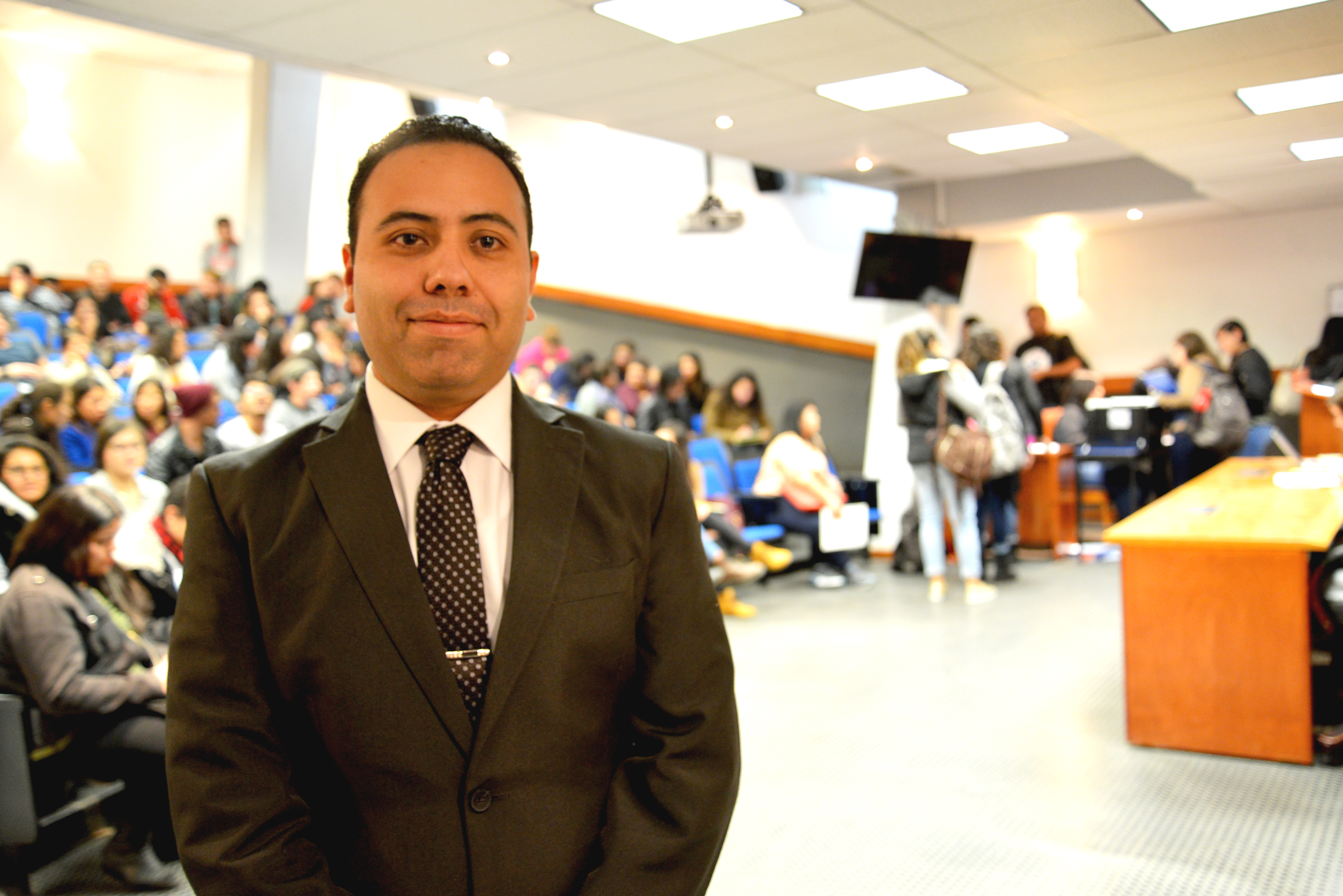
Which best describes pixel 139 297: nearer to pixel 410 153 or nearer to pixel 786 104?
pixel 786 104

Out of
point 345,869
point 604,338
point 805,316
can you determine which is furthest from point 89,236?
point 345,869

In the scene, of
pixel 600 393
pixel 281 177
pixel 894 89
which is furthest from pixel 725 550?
pixel 281 177

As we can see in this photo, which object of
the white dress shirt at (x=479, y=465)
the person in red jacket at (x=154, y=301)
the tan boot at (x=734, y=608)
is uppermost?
the person in red jacket at (x=154, y=301)

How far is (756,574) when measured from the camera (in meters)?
6.73

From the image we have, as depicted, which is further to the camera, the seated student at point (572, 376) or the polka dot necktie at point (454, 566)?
the seated student at point (572, 376)

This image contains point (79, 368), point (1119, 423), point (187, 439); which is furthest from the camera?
A: point (1119, 423)

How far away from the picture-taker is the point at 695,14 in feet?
13.1

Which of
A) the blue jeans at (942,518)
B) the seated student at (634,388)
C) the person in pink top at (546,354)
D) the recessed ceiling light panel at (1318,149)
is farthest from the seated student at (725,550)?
the recessed ceiling light panel at (1318,149)

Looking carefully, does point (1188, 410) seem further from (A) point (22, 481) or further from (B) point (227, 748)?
(B) point (227, 748)

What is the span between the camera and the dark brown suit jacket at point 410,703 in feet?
3.56

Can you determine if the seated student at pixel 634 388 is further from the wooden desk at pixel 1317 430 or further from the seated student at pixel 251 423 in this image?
the wooden desk at pixel 1317 430

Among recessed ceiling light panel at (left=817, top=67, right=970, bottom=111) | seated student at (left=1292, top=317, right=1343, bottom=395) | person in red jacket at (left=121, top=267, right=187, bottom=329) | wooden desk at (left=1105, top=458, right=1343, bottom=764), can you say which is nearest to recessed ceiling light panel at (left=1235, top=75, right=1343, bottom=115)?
recessed ceiling light panel at (left=817, top=67, right=970, bottom=111)

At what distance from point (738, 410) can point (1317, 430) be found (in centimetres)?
439

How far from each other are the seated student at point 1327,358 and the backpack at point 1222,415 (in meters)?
1.16
